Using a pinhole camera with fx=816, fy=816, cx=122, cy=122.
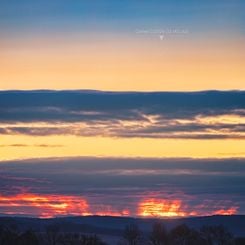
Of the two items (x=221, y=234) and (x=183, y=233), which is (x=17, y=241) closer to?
(x=183, y=233)

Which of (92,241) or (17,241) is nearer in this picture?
(17,241)

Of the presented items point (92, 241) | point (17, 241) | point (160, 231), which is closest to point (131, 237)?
point (160, 231)

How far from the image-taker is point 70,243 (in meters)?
190

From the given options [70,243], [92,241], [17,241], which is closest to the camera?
[17,241]

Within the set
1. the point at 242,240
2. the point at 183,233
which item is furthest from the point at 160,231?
the point at 242,240

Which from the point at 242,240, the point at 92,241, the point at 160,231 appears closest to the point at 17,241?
the point at 92,241

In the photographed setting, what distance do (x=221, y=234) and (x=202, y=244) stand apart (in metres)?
16.3

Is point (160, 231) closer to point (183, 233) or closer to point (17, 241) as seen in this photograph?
point (183, 233)

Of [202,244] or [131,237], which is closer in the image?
[202,244]

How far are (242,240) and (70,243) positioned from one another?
3975cm

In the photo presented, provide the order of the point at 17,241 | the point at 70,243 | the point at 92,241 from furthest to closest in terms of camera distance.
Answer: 1. the point at 70,243
2. the point at 92,241
3. the point at 17,241

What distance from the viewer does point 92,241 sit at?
17750cm

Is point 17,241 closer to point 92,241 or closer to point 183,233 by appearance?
point 92,241

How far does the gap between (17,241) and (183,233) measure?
42436mm
